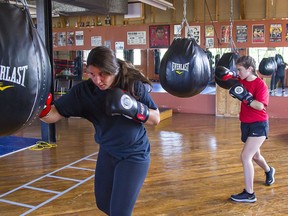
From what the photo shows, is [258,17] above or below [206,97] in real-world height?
above

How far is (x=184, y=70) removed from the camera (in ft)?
7.98

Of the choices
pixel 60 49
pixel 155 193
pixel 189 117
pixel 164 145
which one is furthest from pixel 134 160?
pixel 60 49

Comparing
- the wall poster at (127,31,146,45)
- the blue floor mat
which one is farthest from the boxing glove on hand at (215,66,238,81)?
the wall poster at (127,31,146,45)

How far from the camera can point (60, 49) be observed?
930 centimetres

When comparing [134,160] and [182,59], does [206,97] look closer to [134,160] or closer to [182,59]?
[182,59]

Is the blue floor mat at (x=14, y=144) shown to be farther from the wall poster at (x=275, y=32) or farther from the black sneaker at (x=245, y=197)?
the wall poster at (x=275, y=32)

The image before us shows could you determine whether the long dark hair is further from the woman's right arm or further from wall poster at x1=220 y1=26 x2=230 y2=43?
wall poster at x1=220 y1=26 x2=230 y2=43

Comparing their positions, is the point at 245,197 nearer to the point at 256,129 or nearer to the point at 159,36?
the point at 256,129

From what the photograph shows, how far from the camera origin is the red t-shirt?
9.31 feet

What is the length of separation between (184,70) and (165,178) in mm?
1480

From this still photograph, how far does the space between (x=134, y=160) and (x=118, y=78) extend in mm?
399

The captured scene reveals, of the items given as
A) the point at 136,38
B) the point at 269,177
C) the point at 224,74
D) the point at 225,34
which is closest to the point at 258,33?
the point at 225,34

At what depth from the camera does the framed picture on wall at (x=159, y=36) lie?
8.12m

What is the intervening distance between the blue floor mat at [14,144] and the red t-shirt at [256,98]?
9.77ft
